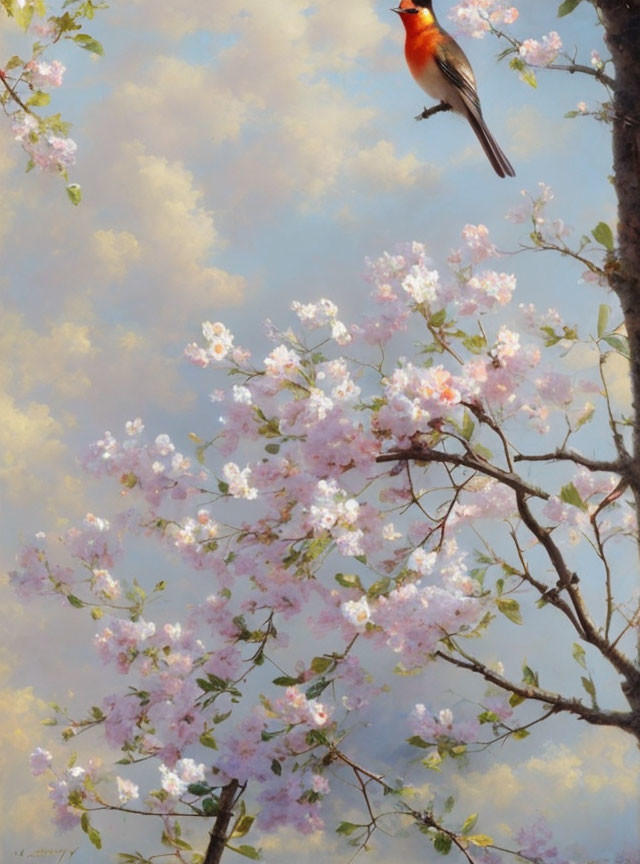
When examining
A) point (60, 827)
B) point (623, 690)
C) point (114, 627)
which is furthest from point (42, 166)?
point (623, 690)

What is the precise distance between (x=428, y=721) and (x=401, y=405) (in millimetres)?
649

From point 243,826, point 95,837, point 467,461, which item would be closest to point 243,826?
point 243,826

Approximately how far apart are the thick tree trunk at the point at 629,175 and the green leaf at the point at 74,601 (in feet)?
3.09

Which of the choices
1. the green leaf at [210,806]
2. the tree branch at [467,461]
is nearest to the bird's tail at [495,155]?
the tree branch at [467,461]

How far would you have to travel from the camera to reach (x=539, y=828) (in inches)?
58.6

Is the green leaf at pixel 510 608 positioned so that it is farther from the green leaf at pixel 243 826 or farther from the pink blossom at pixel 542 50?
the pink blossom at pixel 542 50

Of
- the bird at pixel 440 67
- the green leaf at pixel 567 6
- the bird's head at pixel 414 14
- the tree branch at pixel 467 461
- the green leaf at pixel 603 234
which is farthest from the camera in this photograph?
the bird's head at pixel 414 14

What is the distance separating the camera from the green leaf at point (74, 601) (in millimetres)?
1535

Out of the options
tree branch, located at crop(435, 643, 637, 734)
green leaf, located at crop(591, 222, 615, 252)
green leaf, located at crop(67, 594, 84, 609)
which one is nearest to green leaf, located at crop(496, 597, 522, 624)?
tree branch, located at crop(435, 643, 637, 734)

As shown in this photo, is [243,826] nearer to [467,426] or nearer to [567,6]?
[467,426]

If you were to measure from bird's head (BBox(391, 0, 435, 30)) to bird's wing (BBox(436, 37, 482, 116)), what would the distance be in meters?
0.09

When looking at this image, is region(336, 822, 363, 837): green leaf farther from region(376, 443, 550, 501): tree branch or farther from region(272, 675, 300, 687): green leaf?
region(376, 443, 550, 501): tree branch

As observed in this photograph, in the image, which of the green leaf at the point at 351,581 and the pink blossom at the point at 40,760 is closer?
the green leaf at the point at 351,581

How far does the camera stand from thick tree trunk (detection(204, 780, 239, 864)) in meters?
1.39
